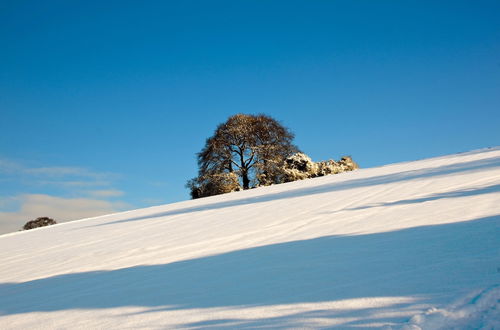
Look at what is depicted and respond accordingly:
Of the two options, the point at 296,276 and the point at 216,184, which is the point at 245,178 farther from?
the point at 296,276

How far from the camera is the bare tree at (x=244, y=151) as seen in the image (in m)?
21.9

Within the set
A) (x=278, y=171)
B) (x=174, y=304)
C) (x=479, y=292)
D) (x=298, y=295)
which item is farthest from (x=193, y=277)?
(x=278, y=171)

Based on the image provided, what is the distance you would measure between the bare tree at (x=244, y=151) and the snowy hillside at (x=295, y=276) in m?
17.3

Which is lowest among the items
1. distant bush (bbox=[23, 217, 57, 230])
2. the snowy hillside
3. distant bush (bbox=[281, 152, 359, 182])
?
the snowy hillside

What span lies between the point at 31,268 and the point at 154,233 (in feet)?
5.40

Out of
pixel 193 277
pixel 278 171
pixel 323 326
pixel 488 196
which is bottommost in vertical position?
pixel 323 326

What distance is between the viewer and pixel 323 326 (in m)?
1.56

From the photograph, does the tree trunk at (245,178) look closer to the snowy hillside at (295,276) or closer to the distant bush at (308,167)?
the distant bush at (308,167)

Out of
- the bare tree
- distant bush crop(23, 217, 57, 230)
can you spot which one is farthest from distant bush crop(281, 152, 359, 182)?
distant bush crop(23, 217, 57, 230)

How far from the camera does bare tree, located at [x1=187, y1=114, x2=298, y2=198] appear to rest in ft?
71.8

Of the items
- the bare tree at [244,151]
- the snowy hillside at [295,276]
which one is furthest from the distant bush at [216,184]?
the snowy hillside at [295,276]

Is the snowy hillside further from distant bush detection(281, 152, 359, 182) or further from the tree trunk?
the tree trunk

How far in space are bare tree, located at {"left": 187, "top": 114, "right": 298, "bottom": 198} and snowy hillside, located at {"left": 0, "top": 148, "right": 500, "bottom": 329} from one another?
17261 mm

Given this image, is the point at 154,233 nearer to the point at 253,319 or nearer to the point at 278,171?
the point at 253,319
